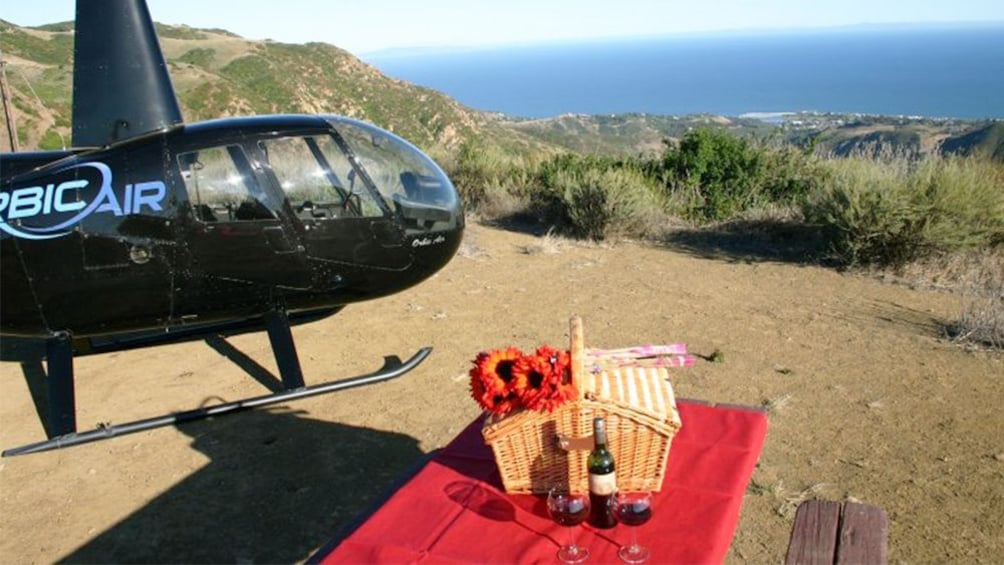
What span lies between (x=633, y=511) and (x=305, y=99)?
57341mm

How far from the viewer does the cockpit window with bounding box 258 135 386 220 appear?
18.3 feet

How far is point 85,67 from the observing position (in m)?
5.84

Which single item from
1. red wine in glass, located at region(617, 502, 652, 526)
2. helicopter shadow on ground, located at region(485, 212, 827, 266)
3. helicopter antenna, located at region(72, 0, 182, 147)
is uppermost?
helicopter antenna, located at region(72, 0, 182, 147)

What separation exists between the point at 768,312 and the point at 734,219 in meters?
4.25

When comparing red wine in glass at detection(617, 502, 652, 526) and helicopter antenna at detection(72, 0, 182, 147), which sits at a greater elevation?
helicopter antenna at detection(72, 0, 182, 147)

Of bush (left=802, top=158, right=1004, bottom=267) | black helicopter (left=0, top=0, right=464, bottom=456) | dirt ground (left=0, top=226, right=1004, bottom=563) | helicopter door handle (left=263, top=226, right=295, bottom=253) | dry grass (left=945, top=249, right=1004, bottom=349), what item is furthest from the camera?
bush (left=802, top=158, right=1004, bottom=267)

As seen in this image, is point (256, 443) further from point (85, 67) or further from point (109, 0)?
point (109, 0)

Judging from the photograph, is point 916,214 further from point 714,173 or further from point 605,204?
point 714,173

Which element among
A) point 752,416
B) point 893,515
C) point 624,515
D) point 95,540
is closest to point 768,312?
point 893,515

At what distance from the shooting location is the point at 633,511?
2691 mm

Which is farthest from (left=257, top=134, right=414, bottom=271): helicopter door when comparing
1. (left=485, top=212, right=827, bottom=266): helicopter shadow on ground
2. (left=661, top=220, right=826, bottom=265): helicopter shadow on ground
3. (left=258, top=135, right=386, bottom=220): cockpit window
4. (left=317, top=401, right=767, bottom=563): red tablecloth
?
(left=661, top=220, right=826, bottom=265): helicopter shadow on ground

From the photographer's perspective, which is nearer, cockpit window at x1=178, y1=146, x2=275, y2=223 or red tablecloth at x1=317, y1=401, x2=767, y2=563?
red tablecloth at x1=317, y1=401, x2=767, y2=563

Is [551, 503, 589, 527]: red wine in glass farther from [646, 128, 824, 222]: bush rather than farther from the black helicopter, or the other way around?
[646, 128, 824, 222]: bush

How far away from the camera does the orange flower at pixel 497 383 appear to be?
2885 millimetres
